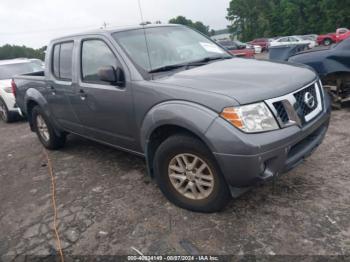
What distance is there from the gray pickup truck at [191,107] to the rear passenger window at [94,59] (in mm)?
12

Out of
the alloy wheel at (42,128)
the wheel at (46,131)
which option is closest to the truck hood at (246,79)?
the wheel at (46,131)

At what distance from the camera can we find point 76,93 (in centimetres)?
423

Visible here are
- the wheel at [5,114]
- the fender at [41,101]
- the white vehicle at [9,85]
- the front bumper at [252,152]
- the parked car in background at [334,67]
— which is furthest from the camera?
the wheel at [5,114]

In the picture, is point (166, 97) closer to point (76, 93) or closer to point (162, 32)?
point (162, 32)

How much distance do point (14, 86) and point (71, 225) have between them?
385cm

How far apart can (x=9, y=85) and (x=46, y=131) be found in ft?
12.0

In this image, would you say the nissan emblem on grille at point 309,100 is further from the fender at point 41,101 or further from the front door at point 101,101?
the fender at point 41,101

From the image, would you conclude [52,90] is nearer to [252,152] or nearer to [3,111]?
[252,152]

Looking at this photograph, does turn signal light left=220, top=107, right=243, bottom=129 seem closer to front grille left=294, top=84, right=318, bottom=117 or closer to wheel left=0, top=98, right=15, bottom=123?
front grille left=294, top=84, right=318, bottom=117

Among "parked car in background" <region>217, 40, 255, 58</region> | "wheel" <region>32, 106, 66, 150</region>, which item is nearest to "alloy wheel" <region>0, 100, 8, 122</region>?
"wheel" <region>32, 106, 66, 150</region>

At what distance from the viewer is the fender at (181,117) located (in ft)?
9.05

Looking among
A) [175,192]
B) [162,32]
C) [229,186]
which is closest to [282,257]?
[229,186]

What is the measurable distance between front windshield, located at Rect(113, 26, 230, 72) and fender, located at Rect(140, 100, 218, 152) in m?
0.56

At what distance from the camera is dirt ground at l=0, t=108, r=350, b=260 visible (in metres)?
2.75
